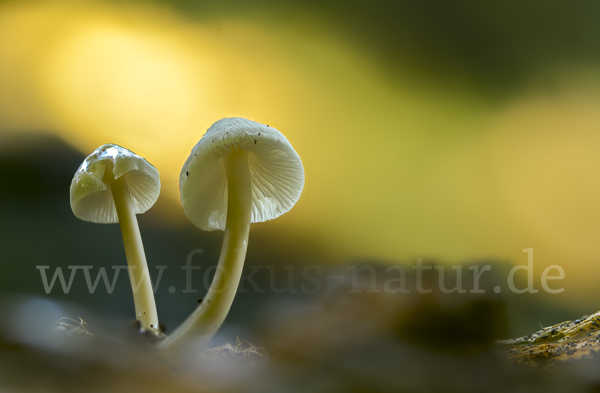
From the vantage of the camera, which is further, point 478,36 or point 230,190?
point 478,36

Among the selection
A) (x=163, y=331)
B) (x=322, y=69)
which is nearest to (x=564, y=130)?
(x=322, y=69)

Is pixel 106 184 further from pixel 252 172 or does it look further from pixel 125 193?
pixel 252 172

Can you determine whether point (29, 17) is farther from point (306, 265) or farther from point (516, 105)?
point (516, 105)

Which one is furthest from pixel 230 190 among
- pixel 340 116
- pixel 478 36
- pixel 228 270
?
pixel 478 36

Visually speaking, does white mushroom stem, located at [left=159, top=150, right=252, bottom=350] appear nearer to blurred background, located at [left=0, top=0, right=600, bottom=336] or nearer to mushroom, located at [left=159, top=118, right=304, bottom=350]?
mushroom, located at [left=159, top=118, right=304, bottom=350]

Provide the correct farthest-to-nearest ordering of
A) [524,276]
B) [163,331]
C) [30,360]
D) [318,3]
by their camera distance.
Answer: [318,3] → [524,276] → [163,331] → [30,360]

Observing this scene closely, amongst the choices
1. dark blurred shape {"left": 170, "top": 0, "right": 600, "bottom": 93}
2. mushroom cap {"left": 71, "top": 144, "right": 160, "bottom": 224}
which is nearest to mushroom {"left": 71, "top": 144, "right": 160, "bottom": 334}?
mushroom cap {"left": 71, "top": 144, "right": 160, "bottom": 224}

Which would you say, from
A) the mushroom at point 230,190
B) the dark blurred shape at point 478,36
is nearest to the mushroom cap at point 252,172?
the mushroom at point 230,190
